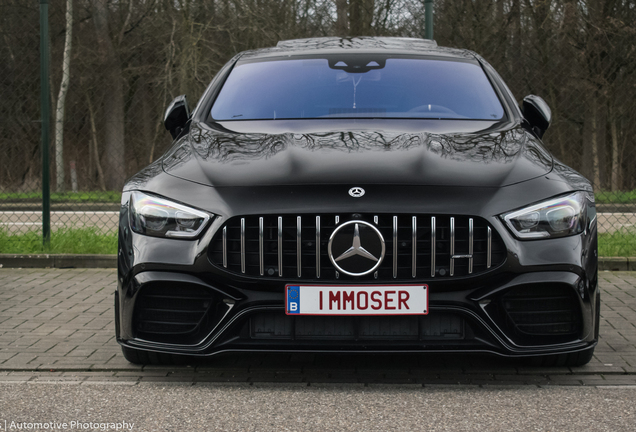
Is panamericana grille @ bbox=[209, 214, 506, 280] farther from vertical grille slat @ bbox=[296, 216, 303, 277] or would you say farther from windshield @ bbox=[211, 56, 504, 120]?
windshield @ bbox=[211, 56, 504, 120]

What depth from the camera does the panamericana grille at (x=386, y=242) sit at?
134 inches

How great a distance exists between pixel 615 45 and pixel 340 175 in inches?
286

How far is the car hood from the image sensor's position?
3.55 metres

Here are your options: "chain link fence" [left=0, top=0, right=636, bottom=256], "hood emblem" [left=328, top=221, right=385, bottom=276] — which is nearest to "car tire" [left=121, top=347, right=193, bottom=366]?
"hood emblem" [left=328, top=221, right=385, bottom=276]

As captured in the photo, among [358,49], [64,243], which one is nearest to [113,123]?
[64,243]

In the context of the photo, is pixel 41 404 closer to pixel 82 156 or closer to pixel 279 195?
pixel 279 195

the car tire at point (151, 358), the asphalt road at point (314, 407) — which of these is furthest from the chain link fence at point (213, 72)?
the asphalt road at point (314, 407)

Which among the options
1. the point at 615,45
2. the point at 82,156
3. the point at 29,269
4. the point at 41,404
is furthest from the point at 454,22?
the point at 41,404

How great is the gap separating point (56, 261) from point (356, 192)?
478 centimetres

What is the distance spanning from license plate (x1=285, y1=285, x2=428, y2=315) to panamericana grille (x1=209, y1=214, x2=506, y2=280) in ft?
0.18

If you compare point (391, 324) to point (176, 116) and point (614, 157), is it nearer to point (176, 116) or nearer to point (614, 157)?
point (176, 116)

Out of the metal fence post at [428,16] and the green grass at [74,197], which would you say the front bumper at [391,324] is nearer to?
the metal fence post at [428,16]

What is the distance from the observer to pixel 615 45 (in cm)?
966

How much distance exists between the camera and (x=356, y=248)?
3.38 metres
